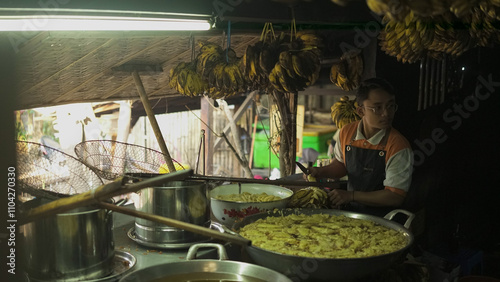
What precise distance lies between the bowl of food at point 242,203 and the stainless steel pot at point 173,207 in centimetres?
19

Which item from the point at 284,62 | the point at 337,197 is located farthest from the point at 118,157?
the point at 337,197

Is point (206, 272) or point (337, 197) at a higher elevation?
point (337, 197)

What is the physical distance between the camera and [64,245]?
171cm

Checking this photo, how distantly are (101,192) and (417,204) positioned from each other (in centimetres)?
372

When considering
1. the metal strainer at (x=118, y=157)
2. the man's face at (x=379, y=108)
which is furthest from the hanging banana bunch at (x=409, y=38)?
the metal strainer at (x=118, y=157)

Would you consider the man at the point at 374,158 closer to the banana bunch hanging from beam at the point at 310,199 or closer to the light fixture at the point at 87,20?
the banana bunch hanging from beam at the point at 310,199

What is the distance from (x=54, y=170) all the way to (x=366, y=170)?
7.67 ft

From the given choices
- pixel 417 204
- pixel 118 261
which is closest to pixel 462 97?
pixel 417 204

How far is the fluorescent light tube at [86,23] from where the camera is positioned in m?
1.57

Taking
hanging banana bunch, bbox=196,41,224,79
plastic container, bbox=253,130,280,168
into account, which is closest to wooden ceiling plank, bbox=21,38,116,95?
hanging banana bunch, bbox=196,41,224,79

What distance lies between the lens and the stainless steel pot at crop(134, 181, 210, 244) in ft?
7.17

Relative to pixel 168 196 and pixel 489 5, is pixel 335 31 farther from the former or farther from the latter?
pixel 168 196

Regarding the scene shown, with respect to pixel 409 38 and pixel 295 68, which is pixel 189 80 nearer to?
pixel 295 68

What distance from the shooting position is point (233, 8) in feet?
8.21
